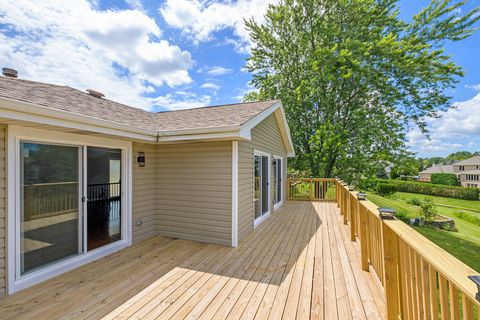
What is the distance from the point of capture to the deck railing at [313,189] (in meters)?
9.77

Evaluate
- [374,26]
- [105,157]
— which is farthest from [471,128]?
[105,157]

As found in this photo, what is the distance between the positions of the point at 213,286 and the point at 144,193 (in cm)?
273

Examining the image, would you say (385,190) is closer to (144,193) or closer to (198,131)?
(198,131)

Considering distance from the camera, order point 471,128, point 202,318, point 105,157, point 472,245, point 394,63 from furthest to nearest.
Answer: point 471,128 < point 394,63 < point 472,245 < point 105,157 < point 202,318

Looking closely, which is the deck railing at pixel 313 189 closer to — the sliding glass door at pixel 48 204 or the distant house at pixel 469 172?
the sliding glass door at pixel 48 204

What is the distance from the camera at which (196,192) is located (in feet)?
15.3

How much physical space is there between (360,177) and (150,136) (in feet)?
40.5

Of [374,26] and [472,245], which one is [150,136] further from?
[374,26]

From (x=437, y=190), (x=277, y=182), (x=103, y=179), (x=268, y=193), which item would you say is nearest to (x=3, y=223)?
(x=103, y=179)

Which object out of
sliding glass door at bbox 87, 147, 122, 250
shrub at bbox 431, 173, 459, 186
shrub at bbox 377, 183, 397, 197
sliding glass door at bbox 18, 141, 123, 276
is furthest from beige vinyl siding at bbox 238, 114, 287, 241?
shrub at bbox 431, 173, 459, 186

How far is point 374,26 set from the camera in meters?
Result: 12.5

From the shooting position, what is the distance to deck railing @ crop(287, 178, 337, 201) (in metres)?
9.77

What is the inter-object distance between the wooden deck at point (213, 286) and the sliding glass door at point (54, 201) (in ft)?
1.34

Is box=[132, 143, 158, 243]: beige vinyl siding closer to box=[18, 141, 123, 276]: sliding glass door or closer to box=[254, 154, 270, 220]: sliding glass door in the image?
box=[18, 141, 123, 276]: sliding glass door
